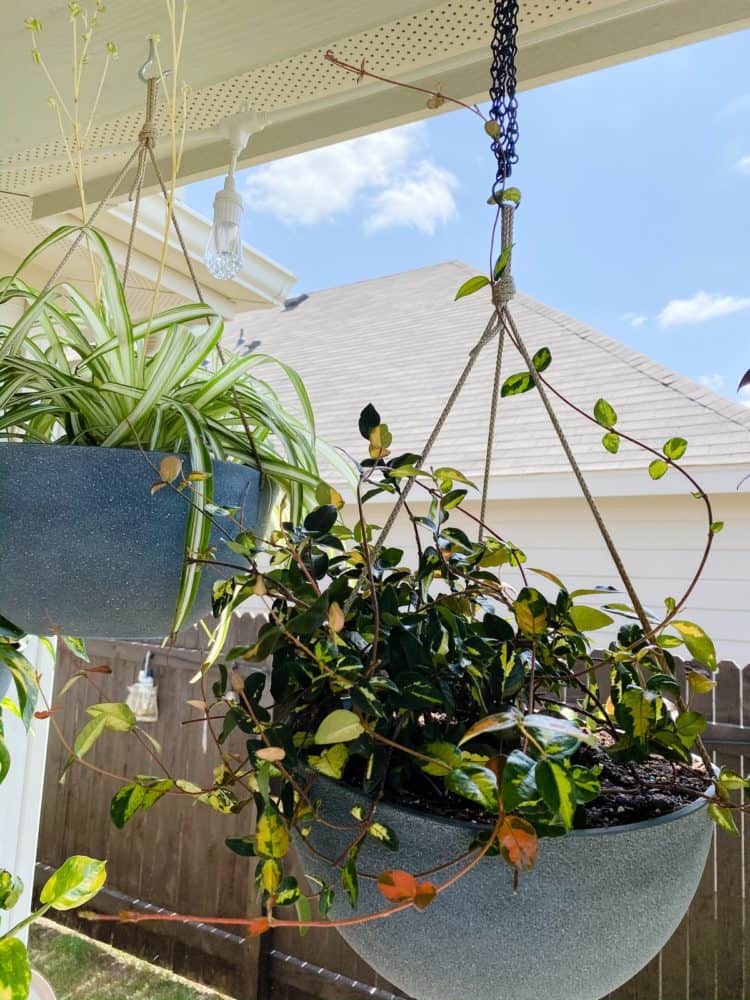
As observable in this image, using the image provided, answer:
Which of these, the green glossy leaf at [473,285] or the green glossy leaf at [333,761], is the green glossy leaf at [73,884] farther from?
the green glossy leaf at [473,285]

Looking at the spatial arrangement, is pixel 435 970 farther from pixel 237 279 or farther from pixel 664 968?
pixel 664 968

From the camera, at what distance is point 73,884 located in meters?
0.55

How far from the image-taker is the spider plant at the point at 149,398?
629 millimetres

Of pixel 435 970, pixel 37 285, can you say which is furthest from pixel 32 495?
pixel 37 285

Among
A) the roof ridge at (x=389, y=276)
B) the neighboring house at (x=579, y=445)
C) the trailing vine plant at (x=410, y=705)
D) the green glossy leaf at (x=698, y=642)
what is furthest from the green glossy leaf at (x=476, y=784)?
the roof ridge at (x=389, y=276)

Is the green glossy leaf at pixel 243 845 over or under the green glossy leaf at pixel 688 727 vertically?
under

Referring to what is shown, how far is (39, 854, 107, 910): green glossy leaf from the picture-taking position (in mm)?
543

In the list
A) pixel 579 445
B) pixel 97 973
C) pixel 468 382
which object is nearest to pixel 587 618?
pixel 97 973

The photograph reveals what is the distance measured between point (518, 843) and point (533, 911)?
0.08 meters

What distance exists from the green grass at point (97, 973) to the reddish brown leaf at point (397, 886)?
9.36 feet

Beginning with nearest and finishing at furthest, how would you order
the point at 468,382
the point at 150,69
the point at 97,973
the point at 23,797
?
the point at 150,69 → the point at 23,797 → the point at 97,973 → the point at 468,382

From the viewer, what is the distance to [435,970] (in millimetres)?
460

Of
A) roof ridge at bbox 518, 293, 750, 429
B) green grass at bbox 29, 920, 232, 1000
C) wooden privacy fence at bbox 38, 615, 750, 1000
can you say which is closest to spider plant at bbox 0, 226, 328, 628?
wooden privacy fence at bbox 38, 615, 750, 1000

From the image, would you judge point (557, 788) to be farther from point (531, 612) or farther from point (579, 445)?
point (579, 445)
